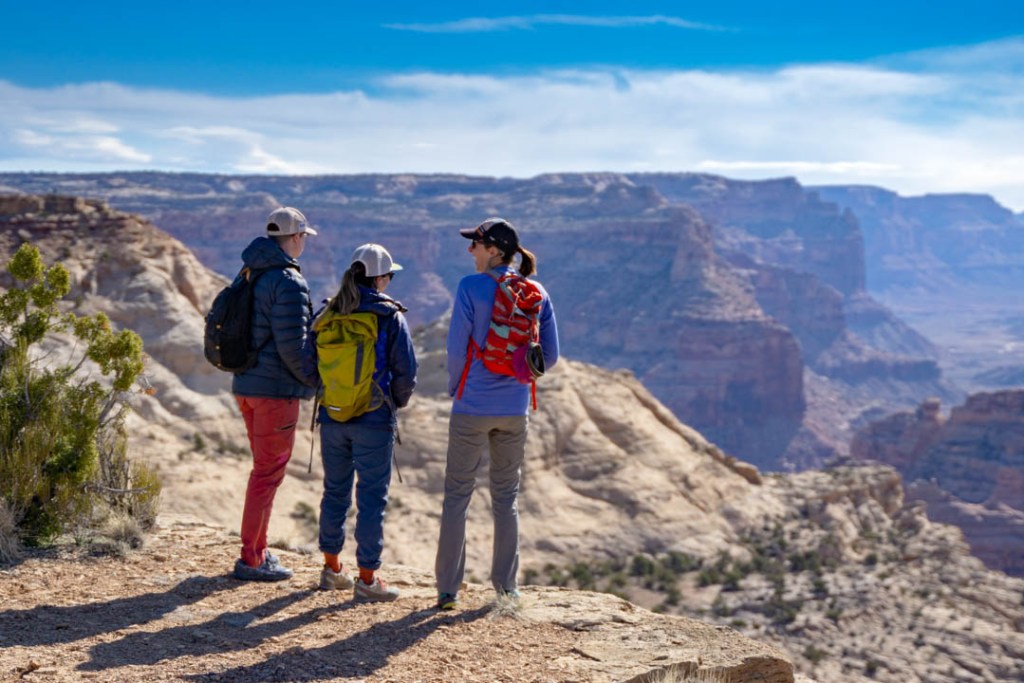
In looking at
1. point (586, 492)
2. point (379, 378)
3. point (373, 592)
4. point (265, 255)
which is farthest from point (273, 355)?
point (586, 492)

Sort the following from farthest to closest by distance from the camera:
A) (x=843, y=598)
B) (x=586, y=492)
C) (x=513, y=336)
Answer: (x=586, y=492) → (x=843, y=598) → (x=513, y=336)


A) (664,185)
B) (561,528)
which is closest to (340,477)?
(561,528)

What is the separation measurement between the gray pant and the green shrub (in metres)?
2.51

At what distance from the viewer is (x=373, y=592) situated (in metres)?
5.70

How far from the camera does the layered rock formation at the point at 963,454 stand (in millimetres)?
48500

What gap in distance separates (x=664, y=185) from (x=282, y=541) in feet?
560

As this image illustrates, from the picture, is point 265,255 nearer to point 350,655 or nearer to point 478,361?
point 478,361

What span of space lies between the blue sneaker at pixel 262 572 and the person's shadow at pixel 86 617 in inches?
10.2

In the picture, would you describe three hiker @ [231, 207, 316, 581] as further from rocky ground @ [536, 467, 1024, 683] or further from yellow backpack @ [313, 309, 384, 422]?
rocky ground @ [536, 467, 1024, 683]

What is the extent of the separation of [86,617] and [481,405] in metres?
2.47

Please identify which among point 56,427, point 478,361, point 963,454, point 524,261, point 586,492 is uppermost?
point 524,261

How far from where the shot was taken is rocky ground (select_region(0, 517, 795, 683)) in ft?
14.6

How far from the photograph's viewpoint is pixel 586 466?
66.8 ft

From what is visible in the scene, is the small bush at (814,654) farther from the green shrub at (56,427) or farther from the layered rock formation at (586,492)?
the green shrub at (56,427)
